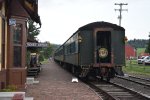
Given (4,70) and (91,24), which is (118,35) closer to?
(91,24)

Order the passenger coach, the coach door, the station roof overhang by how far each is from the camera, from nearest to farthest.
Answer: the station roof overhang, the passenger coach, the coach door

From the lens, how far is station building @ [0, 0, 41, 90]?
1617 cm

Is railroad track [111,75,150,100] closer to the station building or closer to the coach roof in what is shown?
the coach roof

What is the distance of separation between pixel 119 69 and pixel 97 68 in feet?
3.94

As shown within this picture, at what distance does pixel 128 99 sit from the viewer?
1625cm

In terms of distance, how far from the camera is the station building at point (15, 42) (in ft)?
53.1

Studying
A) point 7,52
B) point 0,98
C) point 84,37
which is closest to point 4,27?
point 7,52

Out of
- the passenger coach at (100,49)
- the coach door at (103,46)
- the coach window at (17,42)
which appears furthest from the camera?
the coach door at (103,46)

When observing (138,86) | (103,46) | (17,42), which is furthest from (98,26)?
(17,42)

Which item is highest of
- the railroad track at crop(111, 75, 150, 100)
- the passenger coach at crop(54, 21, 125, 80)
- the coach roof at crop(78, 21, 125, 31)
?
the coach roof at crop(78, 21, 125, 31)

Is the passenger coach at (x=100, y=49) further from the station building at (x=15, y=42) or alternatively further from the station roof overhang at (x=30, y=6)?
the station building at (x=15, y=42)

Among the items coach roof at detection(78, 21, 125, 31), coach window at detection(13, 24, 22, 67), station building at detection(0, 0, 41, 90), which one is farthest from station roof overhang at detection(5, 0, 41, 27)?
coach roof at detection(78, 21, 125, 31)

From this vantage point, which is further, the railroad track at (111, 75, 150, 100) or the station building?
Answer: the railroad track at (111, 75, 150, 100)

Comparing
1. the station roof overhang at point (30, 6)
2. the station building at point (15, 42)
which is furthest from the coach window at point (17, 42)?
the station roof overhang at point (30, 6)
